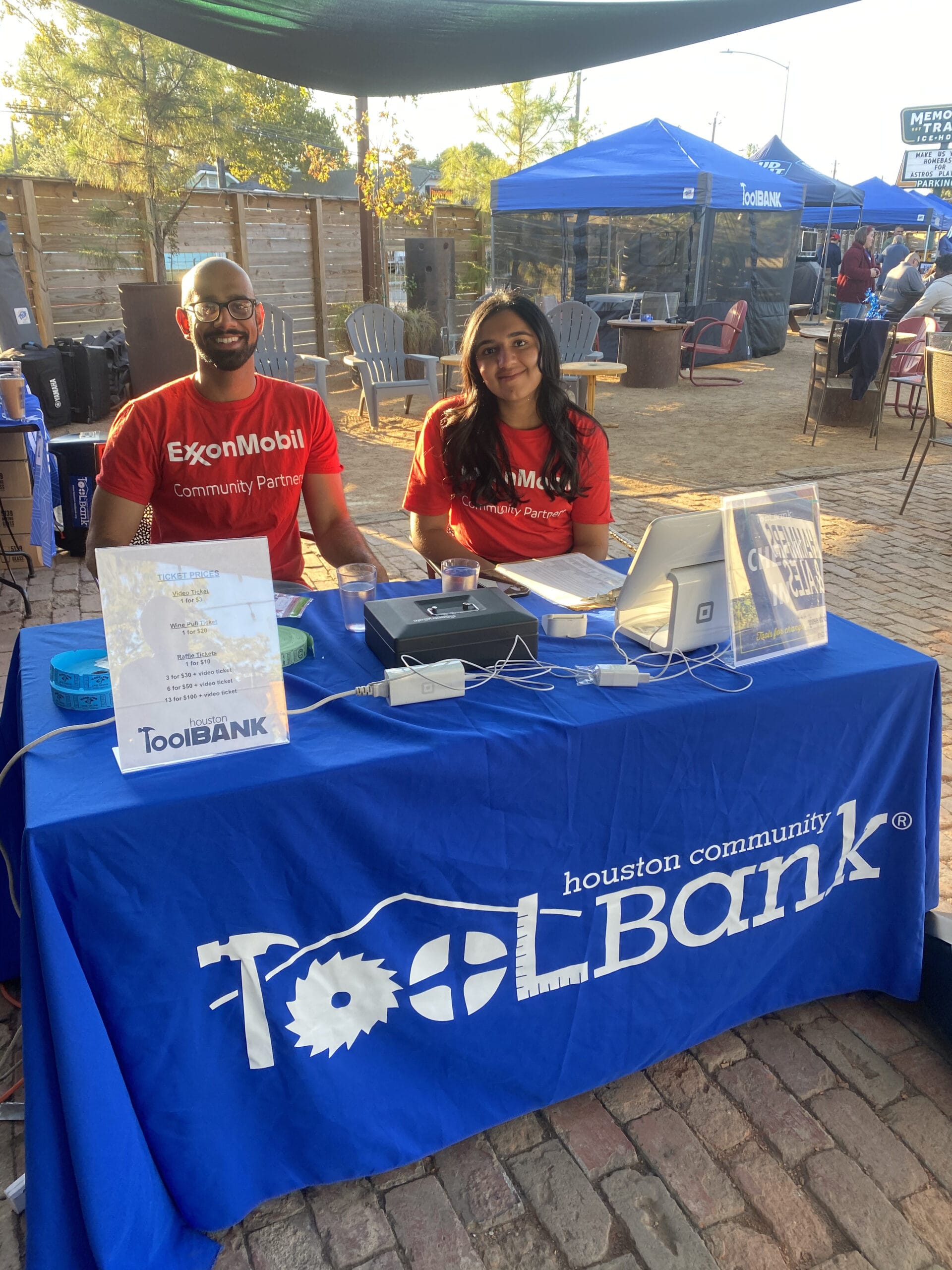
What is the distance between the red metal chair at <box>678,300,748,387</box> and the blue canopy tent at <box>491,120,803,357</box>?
0.29 m

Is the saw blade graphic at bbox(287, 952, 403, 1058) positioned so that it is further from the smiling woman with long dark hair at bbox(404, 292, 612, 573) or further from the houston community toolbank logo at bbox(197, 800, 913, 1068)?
the smiling woman with long dark hair at bbox(404, 292, 612, 573)

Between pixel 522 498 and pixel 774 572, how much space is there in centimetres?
103

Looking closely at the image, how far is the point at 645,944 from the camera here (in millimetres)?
1725

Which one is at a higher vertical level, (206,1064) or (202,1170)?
(206,1064)

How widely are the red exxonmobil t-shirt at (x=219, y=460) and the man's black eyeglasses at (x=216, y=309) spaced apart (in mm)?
195

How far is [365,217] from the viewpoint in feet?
34.5

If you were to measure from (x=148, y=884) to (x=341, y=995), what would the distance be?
402 millimetres

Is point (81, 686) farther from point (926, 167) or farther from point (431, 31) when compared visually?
point (926, 167)

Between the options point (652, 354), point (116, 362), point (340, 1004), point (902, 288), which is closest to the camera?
point (340, 1004)

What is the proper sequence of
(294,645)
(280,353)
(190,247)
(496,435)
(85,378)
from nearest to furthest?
1. (294,645)
2. (496,435)
3. (280,353)
4. (85,378)
5. (190,247)

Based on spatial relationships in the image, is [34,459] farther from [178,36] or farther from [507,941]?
[507,941]

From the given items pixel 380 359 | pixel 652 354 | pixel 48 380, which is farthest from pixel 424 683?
pixel 652 354

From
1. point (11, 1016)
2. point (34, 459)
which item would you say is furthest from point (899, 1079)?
point (34, 459)

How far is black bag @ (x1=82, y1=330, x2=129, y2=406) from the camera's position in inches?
327
